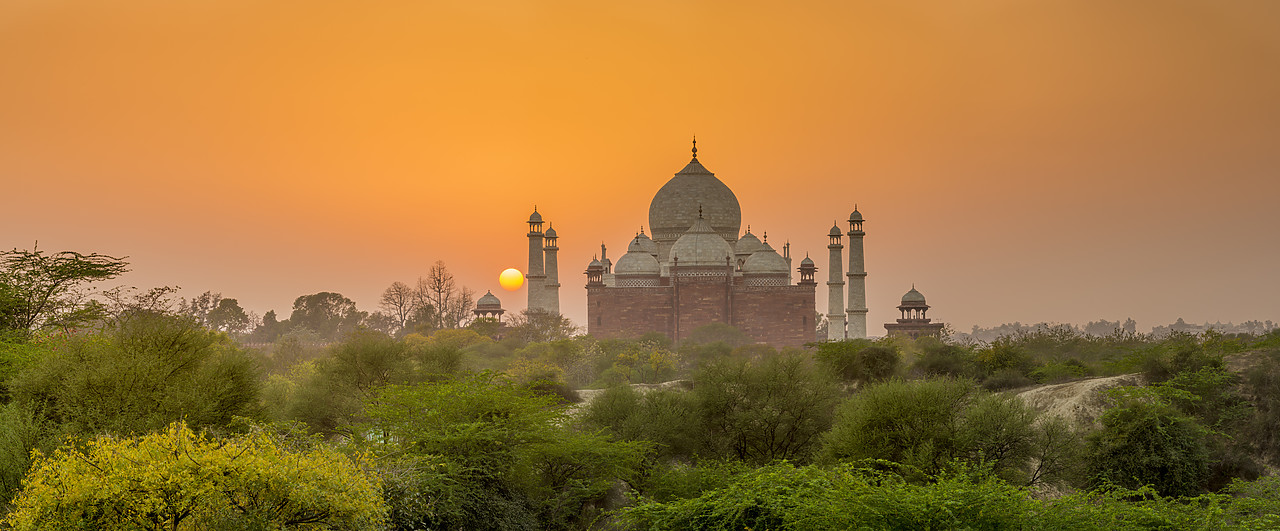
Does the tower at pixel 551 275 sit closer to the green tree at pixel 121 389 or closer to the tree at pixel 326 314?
the tree at pixel 326 314

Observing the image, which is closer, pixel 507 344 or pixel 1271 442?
pixel 1271 442

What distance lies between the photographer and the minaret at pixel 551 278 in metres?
73.5

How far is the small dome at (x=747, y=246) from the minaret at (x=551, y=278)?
45.6 ft

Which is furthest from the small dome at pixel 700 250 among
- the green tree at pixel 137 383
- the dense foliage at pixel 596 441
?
the green tree at pixel 137 383

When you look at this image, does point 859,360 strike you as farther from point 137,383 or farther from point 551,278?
point 551,278

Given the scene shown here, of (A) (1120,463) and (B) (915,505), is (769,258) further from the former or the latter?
(B) (915,505)

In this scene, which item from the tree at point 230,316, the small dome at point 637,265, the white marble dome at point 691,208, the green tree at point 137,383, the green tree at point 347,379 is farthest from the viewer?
the tree at point 230,316

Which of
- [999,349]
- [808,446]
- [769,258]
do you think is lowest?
[808,446]

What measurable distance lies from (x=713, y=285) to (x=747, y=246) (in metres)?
7.63

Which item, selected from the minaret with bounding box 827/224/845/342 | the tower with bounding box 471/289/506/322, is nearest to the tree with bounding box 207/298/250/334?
the tower with bounding box 471/289/506/322

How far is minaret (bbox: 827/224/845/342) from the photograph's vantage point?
70250 millimetres

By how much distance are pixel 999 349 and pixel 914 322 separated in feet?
98.5

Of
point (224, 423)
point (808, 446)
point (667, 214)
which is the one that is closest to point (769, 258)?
point (667, 214)

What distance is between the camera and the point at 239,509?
1329 centimetres
